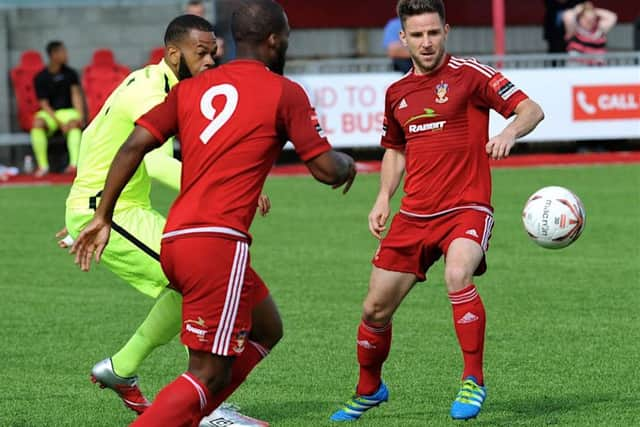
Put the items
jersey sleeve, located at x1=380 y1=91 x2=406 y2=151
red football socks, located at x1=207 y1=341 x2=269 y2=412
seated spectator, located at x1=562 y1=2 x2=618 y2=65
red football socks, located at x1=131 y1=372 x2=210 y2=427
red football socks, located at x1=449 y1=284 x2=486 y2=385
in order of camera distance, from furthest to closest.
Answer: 1. seated spectator, located at x1=562 y1=2 x2=618 y2=65
2. jersey sleeve, located at x1=380 y1=91 x2=406 y2=151
3. red football socks, located at x1=449 y1=284 x2=486 y2=385
4. red football socks, located at x1=207 y1=341 x2=269 y2=412
5. red football socks, located at x1=131 y1=372 x2=210 y2=427

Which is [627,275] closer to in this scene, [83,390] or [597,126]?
[83,390]

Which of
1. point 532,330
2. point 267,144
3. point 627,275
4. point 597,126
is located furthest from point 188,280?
point 597,126

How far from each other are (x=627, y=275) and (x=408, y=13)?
194 inches

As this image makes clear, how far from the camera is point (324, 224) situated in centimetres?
1462

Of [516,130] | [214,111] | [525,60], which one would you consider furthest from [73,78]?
[214,111]

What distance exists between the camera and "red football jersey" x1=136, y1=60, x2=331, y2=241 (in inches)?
213

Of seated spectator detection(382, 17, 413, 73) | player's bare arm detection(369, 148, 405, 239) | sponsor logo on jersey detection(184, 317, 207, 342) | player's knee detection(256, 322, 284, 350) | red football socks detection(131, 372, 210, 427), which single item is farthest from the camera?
seated spectator detection(382, 17, 413, 73)

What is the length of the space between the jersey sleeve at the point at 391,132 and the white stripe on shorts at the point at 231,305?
→ 200 centimetres

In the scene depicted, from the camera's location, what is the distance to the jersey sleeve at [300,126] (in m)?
5.43

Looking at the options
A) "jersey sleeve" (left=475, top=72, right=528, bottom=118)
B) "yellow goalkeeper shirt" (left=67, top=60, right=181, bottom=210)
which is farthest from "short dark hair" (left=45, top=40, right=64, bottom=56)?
"jersey sleeve" (left=475, top=72, right=528, bottom=118)

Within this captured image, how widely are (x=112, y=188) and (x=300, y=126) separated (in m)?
0.75

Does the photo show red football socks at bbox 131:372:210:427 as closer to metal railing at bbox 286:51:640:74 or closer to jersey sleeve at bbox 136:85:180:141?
jersey sleeve at bbox 136:85:180:141

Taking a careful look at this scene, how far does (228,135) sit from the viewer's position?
213 inches

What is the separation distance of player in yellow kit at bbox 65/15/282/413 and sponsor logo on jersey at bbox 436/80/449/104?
112 centimetres
